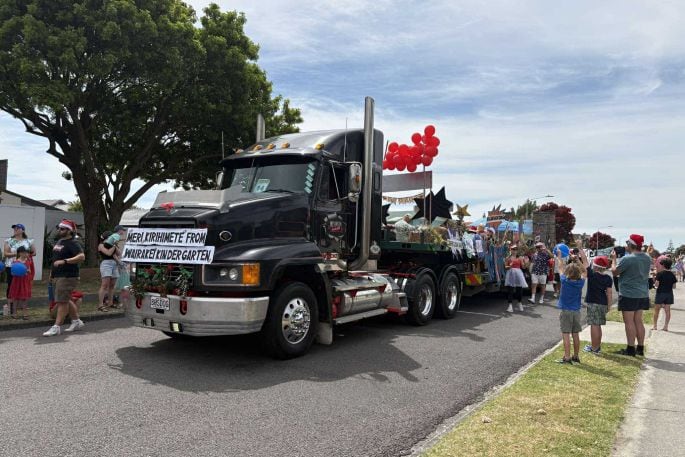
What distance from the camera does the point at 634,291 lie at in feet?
23.4

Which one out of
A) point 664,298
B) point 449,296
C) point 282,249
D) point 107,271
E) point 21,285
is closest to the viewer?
point 282,249

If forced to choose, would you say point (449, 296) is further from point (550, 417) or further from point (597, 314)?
point (550, 417)

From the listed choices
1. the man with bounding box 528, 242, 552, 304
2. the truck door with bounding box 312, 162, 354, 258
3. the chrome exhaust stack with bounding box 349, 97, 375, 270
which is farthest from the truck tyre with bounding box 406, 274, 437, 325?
the man with bounding box 528, 242, 552, 304

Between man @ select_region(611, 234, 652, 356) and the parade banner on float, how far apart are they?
5754mm

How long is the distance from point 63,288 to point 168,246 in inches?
107

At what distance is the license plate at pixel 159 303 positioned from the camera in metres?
5.76

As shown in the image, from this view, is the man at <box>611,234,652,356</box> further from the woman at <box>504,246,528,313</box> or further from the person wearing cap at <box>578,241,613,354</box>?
the woman at <box>504,246,528,313</box>

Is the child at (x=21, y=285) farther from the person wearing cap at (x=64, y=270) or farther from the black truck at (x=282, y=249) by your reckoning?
the black truck at (x=282, y=249)

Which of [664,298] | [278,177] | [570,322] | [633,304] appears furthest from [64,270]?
[664,298]

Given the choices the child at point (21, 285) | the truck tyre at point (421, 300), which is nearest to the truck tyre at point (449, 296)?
the truck tyre at point (421, 300)

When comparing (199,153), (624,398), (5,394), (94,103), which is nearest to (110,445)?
(5,394)

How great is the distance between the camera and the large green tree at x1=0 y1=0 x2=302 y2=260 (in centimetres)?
1330

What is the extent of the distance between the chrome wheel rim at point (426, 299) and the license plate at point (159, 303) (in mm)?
4854

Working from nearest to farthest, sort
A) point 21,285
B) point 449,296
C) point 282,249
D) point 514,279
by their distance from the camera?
point 282,249, point 21,285, point 449,296, point 514,279
